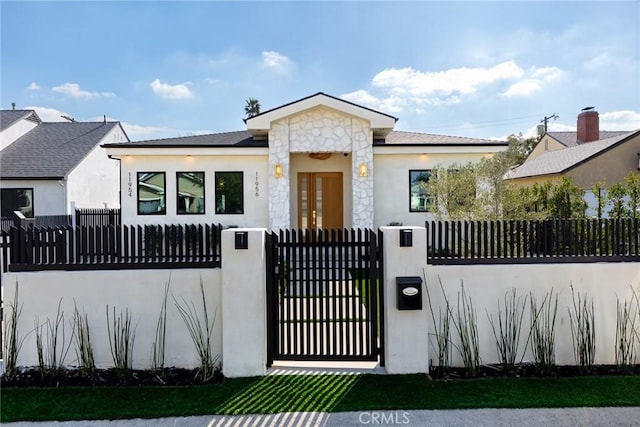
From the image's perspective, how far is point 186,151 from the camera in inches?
477

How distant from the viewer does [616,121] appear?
32250 mm

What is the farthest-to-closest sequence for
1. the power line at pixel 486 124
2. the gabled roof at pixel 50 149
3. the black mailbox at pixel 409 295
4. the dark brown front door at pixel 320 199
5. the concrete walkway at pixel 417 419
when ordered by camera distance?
1. the power line at pixel 486 124
2. the gabled roof at pixel 50 149
3. the dark brown front door at pixel 320 199
4. the black mailbox at pixel 409 295
5. the concrete walkway at pixel 417 419

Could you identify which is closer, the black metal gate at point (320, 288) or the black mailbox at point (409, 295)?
the black mailbox at point (409, 295)

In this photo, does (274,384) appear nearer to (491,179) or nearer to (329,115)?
(491,179)

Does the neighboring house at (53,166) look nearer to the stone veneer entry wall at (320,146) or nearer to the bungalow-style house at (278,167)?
the bungalow-style house at (278,167)

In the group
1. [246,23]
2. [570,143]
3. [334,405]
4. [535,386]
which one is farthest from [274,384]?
[570,143]

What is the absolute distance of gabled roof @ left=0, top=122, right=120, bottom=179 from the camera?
17078 mm

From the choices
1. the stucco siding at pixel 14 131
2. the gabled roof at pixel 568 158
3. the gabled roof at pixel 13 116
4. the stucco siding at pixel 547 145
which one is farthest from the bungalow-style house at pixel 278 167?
the stucco siding at pixel 547 145

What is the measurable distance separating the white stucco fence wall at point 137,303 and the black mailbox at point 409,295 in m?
2.21

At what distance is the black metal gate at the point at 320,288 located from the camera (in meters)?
4.63

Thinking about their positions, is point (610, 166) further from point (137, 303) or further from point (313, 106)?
point (137, 303)

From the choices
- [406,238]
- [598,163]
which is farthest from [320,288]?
[598,163]

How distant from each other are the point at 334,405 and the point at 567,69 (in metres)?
14.7

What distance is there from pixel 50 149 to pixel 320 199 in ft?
50.4
